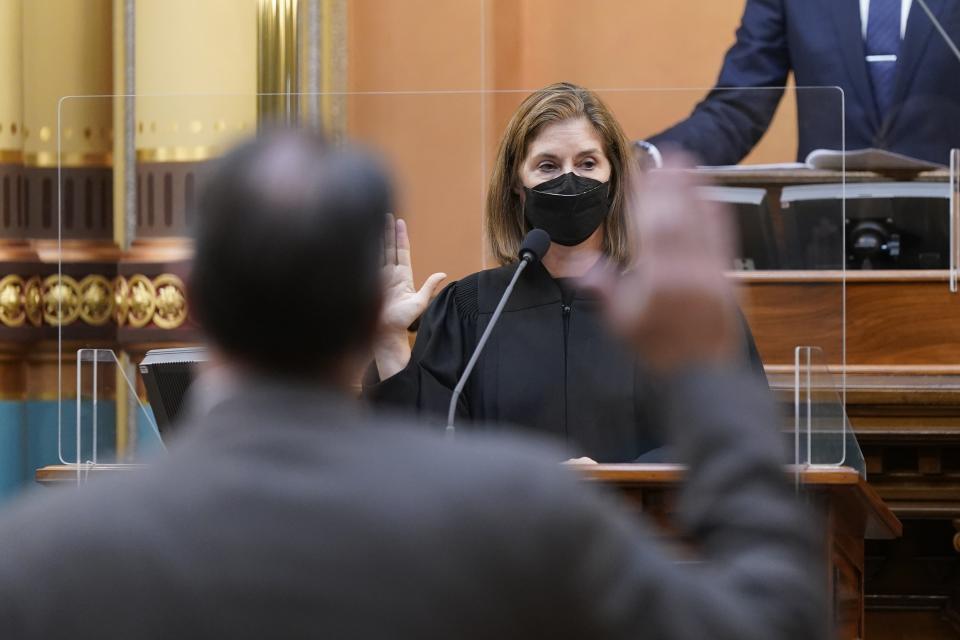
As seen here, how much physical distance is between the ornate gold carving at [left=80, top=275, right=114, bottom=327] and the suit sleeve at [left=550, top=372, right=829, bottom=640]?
3965 mm

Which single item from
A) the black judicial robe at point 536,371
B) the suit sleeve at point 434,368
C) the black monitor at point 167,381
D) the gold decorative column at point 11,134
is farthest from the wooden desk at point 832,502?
the gold decorative column at point 11,134

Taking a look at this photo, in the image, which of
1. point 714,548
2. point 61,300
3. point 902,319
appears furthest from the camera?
point 61,300

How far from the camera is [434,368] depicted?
139 inches

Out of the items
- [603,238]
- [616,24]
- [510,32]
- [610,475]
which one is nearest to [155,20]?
[510,32]

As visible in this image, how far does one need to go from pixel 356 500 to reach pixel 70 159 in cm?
376

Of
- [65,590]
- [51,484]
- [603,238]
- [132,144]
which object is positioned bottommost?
[51,484]

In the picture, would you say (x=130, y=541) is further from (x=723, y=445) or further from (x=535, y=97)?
(x=535, y=97)

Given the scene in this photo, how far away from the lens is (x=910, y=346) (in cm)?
448

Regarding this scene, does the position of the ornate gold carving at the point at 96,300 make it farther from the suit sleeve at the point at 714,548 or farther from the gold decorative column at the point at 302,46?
the suit sleeve at the point at 714,548

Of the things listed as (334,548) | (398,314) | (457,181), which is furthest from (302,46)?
(334,548)

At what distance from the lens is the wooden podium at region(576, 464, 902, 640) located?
→ 9.06 feet

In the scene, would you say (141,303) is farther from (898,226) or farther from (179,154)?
(898,226)

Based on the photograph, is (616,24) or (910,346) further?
(616,24)

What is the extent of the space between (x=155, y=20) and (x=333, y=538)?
4390mm
